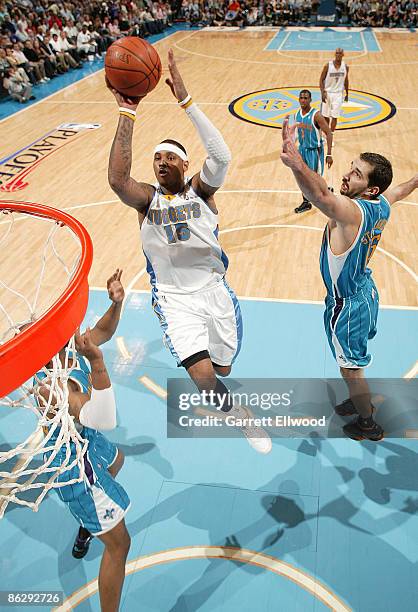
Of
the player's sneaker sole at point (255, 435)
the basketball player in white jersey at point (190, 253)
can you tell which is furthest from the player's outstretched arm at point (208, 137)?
the player's sneaker sole at point (255, 435)

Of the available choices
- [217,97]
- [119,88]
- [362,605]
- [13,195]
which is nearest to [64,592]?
[362,605]

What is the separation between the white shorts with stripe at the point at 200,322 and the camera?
12.1ft

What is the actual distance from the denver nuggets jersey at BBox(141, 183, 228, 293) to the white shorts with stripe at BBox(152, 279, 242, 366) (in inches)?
3.0

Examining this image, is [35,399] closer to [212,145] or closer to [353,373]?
[212,145]

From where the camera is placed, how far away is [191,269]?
12.5ft

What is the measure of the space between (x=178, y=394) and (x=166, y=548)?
1.44 m

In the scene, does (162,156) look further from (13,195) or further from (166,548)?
(13,195)

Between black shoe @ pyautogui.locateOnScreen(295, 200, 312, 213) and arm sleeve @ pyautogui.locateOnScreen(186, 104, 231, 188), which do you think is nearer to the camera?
arm sleeve @ pyautogui.locateOnScreen(186, 104, 231, 188)

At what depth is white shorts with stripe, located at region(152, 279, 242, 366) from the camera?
3692 millimetres

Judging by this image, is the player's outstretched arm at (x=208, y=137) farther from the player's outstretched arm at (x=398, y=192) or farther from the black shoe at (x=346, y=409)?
the black shoe at (x=346, y=409)

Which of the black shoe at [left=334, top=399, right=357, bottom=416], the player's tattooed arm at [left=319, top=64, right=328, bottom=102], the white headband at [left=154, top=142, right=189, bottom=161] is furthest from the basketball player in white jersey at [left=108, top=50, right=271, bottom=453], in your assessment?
the player's tattooed arm at [left=319, top=64, right=328, bottom=102]

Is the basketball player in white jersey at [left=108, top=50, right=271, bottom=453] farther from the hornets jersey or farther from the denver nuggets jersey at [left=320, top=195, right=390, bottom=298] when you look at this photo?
the hornets jersey

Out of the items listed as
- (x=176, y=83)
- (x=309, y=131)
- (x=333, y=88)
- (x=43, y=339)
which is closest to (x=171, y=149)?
(x=176, y=83)

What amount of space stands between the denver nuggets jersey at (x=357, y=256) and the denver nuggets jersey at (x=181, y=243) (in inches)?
31.7
